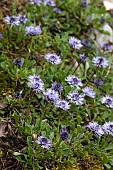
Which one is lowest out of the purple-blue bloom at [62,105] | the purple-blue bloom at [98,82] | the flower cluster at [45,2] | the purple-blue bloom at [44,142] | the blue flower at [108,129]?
the purple-blue bloom at [44,142]

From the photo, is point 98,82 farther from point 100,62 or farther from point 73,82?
point 73,82

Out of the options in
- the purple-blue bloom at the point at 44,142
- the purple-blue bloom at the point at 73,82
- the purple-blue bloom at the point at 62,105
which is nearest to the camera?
the purple-blue bloom at the point at 44,142

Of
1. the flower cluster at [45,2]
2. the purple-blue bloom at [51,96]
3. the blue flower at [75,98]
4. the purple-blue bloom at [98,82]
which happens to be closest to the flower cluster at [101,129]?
the blue flower at [75,98]

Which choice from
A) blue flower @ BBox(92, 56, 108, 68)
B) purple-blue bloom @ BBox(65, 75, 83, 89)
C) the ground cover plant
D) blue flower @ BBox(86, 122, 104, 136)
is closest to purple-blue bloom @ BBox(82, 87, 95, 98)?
the ground cover plant

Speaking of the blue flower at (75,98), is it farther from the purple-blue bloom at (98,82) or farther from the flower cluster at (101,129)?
the purple-blue bloom at (98,82)

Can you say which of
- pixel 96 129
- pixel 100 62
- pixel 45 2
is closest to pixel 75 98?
pixel 96 129

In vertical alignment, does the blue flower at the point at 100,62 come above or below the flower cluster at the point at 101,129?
above

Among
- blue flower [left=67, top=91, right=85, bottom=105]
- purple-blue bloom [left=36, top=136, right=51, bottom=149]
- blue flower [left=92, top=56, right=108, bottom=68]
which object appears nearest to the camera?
purple-blue bloom [left=36, top=136, right=51, bottom=149]

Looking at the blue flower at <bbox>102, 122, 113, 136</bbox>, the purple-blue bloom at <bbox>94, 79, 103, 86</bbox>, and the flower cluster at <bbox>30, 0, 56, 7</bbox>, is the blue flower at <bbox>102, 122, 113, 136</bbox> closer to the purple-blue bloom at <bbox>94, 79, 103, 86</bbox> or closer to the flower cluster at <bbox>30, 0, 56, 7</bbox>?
the purple-blue bloom at <bbox>94, 79, 103, 86</bbox>

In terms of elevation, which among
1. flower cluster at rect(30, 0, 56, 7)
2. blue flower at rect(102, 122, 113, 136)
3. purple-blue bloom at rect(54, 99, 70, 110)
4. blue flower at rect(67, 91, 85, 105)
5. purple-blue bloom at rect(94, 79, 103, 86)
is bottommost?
blue flower at rect(102, 122, 113, 136)

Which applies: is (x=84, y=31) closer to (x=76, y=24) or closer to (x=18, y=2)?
(x=76, y=24)
